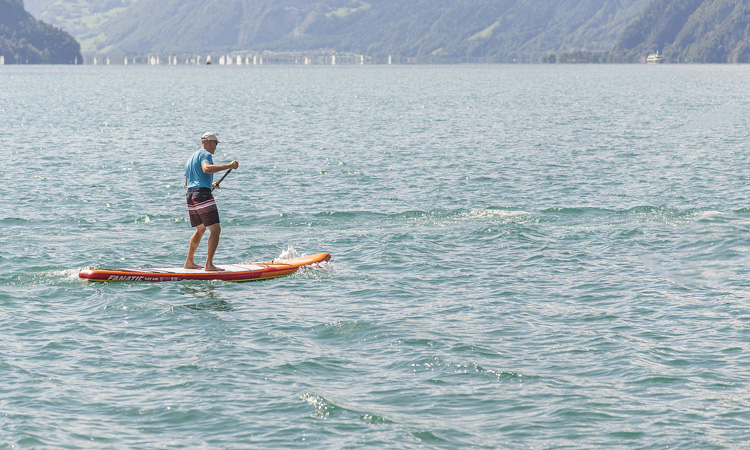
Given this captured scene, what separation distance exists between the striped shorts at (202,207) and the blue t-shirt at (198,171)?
0.44 feet

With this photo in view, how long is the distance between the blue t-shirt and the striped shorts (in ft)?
0.44

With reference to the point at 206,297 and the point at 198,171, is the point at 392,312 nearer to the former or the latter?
the point at 206,297

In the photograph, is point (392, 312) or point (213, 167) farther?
point (213, 167)

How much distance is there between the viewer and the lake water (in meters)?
12.4

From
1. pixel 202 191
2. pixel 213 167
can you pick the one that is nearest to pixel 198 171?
pixel 202 191

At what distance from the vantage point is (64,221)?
26844 mm

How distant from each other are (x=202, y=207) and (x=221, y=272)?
1.59 m

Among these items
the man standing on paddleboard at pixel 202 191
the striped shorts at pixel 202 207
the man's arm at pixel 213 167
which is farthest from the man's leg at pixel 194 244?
the man's arm at pixel 213 167

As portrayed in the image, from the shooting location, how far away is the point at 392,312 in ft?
57.5

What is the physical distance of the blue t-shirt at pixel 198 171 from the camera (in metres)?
19.1

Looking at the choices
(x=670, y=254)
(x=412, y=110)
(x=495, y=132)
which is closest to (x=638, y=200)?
(x=670, y=254)

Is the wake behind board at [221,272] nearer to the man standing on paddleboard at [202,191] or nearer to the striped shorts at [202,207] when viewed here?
the man standing on paddleboard at [202,191]

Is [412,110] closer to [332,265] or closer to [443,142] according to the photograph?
[443,142]

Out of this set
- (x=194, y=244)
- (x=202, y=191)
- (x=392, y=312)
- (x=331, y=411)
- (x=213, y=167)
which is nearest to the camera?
(x=331, y=411)
